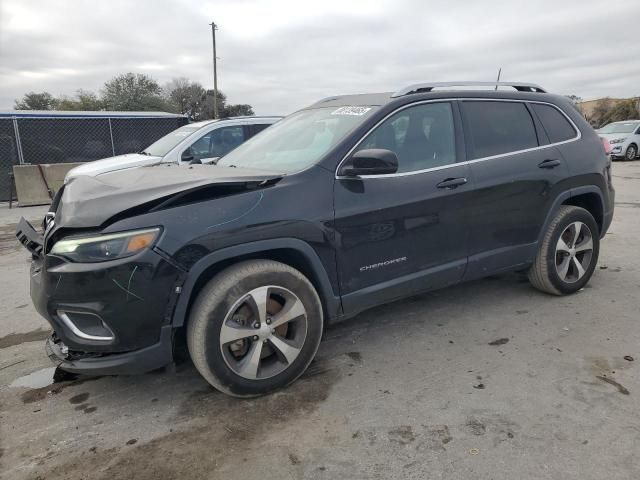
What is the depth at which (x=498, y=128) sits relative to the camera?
11.9 ft

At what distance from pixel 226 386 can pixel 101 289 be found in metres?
0.86

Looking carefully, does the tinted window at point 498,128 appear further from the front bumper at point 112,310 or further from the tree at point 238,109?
the tree at point 238,109

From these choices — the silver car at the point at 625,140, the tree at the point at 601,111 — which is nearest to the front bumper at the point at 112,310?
the silver car at the point at 625,140

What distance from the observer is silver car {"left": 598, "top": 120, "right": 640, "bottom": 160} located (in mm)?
18703

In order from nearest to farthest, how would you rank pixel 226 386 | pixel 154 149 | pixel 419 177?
1. pixel 226 386
2. pixel 419 177
3. pixel 154 149

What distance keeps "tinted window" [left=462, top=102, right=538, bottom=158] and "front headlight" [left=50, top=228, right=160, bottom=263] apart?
2.41 meters

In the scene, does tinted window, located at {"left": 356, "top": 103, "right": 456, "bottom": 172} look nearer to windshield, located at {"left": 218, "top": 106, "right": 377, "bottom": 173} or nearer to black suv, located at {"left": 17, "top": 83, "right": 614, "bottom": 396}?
black suv, located at {"left": 17, "top": 83, "right": 614, "bottom": 396}

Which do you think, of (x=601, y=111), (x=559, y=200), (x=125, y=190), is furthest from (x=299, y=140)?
(x=601, y=111)

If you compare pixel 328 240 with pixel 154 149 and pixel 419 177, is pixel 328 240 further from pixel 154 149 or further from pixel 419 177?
pixel 154 149

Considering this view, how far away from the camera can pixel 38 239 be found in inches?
112

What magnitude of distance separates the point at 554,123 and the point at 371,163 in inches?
85.2

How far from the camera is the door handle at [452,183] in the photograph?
10.5ft

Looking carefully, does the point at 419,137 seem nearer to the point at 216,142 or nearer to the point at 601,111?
the point at 216,142

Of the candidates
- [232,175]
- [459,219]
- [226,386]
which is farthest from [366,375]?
[232,175]
